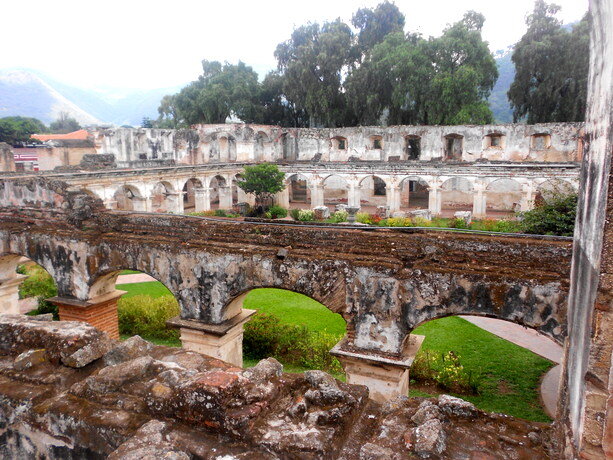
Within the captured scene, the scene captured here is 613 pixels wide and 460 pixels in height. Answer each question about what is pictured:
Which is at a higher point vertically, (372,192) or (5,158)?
(5,158)

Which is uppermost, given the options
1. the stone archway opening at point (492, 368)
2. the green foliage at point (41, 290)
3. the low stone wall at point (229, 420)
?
the low stone wall at point (229, 420)

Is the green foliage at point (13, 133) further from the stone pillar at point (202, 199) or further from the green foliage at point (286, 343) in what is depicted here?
the green foliage at point (286, 343)

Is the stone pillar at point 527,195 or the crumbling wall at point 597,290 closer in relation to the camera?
the crumbling wall at point 597,290

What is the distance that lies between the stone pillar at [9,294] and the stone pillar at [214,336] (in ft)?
16.1

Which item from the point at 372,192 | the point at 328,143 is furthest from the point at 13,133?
the point at 372,192

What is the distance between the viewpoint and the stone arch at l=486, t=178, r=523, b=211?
2759cm

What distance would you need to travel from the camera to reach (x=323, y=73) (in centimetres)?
3341

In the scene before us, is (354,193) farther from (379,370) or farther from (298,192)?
(379,370)

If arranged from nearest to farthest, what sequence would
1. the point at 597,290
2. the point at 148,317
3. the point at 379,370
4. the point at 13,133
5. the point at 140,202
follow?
1. the point at 597,290
2. the point at 379,370
3. the point at 148,317
4. the point at 140,202
5. the point at 13,133

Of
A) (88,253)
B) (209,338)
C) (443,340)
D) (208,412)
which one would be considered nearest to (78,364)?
(208,412)

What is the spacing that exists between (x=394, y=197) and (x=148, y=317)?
1800 centimetres

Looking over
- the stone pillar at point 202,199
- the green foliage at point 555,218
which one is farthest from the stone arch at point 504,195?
the stone pillar at point 202,199

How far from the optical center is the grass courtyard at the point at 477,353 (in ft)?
26.4

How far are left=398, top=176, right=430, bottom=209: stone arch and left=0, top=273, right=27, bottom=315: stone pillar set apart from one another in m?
20.2
